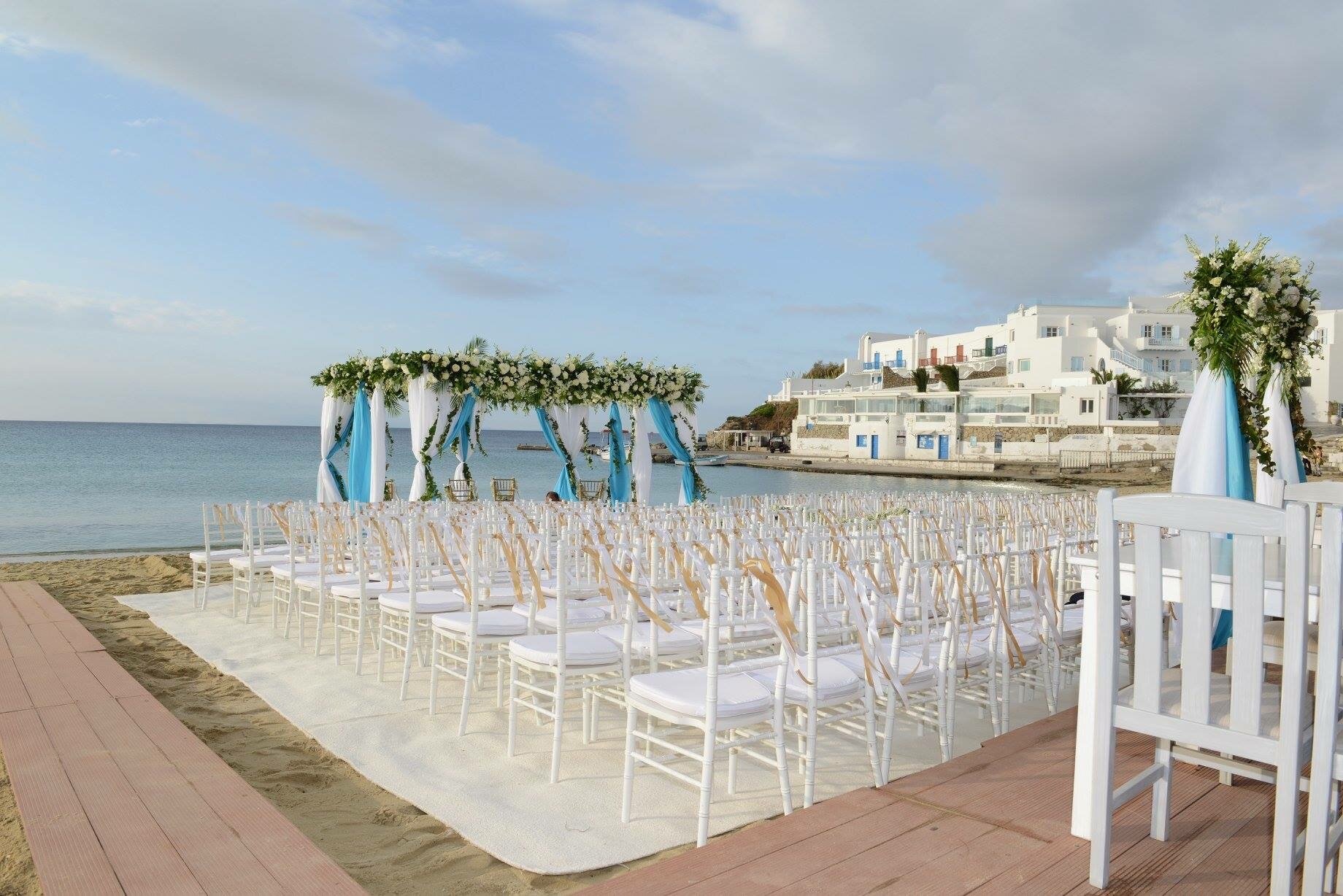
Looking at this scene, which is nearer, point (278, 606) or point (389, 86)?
point (278, 606)

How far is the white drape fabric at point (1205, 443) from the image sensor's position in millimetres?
4105

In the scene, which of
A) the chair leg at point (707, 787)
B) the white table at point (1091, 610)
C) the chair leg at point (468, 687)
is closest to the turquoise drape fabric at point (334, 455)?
the chair leg at point (468, 687)

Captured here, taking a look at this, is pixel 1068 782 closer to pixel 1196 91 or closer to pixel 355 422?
pixel 1196 91

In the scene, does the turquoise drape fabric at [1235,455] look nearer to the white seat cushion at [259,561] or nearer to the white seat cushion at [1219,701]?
the white seat cushion at [1219,701]

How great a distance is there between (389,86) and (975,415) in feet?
131

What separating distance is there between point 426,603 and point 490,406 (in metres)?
7.68

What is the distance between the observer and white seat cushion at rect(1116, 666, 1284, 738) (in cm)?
Answer: 178

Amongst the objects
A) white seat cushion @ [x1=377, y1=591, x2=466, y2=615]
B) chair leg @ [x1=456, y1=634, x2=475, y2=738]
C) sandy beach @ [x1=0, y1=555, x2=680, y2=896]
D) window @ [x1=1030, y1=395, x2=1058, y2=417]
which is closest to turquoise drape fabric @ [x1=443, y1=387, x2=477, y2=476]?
sandy beach @ [x1=0, y1=555, x2=680, y2=896]

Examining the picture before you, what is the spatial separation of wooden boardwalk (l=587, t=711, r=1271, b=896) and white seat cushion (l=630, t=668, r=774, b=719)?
0.35 meters

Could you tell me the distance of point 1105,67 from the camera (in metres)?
9.41

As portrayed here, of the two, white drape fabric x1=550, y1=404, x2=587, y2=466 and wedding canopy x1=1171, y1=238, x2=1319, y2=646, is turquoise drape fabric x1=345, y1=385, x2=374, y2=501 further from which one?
wedding canopy x1=1171, y1=238, x2=1319, y2=646

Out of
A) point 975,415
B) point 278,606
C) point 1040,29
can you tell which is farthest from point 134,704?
point 975,415

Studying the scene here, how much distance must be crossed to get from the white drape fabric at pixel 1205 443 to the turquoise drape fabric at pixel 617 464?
30.3ft

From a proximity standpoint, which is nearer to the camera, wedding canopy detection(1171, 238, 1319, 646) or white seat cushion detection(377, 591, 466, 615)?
wedding canopy detection(1171, 238, 1319, 646)
